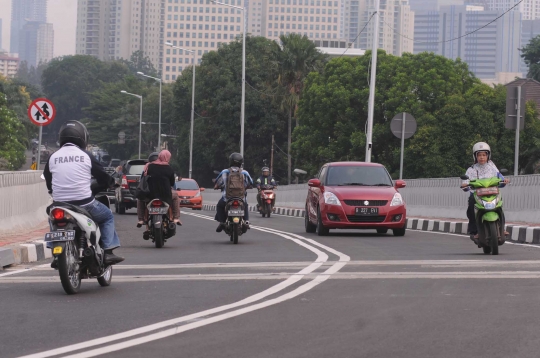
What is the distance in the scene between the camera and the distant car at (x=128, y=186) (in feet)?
112

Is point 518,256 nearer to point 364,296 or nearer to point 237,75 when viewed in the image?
point 364,296

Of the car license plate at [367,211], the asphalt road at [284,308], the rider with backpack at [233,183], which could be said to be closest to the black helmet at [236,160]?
the rider with backpack at [233,183]

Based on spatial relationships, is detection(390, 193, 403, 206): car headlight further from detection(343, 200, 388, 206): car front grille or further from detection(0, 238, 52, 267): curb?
detection(0, 238, 52, 267): curb

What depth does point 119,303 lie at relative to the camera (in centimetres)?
909

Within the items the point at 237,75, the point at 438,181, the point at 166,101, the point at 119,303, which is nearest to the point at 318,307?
the point at 119,303

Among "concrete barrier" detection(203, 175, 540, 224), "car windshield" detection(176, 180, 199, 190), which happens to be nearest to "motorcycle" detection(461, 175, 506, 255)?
"concrete barrier" detection(203, 175, 540, 224)

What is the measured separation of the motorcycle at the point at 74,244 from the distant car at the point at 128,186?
2379cm

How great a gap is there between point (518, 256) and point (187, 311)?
742cm

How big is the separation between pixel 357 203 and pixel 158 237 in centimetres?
462

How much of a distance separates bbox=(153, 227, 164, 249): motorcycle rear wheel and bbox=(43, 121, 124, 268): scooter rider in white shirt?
6.43m


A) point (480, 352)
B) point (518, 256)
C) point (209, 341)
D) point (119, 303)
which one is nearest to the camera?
point (480, 352)

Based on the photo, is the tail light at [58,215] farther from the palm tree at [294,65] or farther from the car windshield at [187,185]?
the palm tree at [294,65]

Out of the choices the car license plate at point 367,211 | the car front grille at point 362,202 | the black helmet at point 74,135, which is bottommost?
the car license plate at point 367,211

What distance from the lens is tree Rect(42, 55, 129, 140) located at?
603 ft
